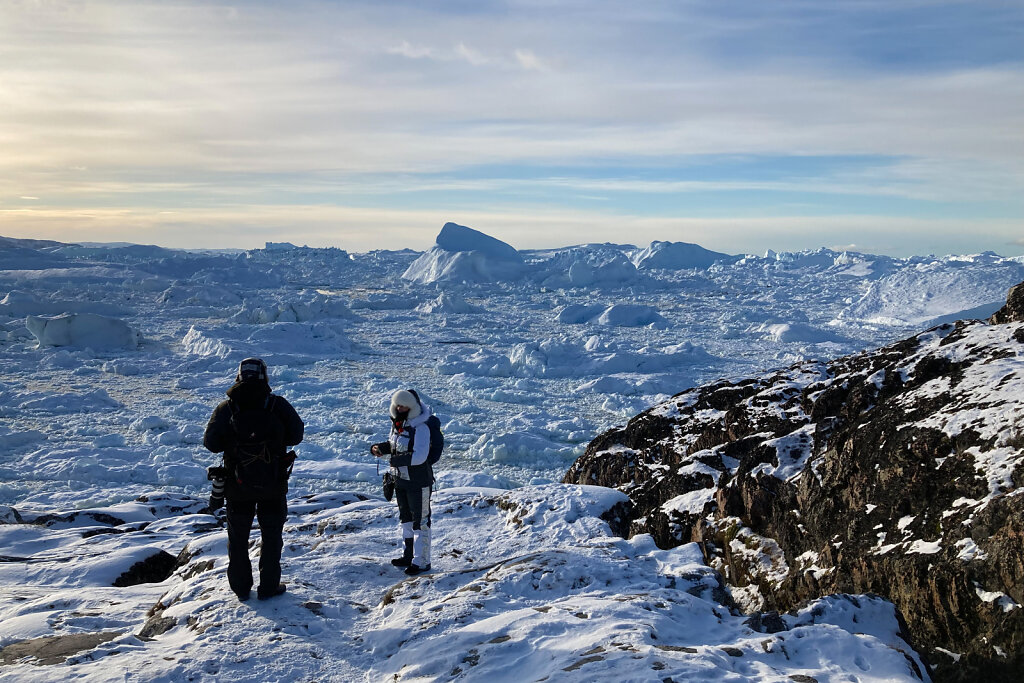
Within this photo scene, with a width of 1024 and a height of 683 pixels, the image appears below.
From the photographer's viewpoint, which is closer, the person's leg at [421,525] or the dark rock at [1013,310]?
the person's leg at [421,525]

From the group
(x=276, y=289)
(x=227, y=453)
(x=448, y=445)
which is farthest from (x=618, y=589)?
(x=276, y=289)

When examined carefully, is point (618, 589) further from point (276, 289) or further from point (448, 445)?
point (276, 289)

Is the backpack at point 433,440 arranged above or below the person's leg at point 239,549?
above

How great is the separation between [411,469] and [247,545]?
1357 millimetres

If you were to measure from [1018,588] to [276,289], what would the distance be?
292 ft

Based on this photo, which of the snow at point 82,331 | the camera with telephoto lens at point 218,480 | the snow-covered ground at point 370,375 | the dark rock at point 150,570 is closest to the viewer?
the camera with telephoto lens at point 218,480

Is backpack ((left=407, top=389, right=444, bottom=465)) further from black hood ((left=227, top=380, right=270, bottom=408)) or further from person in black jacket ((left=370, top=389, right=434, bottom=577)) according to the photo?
black hood ((left=227, top=380, right=270, bottom=408))

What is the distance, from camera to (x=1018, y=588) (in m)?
4.44

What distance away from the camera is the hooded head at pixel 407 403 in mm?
5652

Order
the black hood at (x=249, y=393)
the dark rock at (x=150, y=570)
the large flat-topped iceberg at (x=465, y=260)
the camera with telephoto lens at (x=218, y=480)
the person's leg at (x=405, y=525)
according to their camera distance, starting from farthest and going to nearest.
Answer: the large flat-topped iceberg at (x=465, y=260), the dark rock at (x=150, y=570), the person's leg at (x=405, y=525), the camera with telephoto lens at (x=218, y=480), the black hood at (x=249, y=393)

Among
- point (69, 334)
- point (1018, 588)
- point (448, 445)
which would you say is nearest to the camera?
point (1018, 588)

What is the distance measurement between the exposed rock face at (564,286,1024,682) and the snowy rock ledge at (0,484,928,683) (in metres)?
0.58

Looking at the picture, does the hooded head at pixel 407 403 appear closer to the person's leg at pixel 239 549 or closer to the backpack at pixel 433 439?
the backpack at pixel 433 439

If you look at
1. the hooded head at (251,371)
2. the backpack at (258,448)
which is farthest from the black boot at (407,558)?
the hooded head at (251,371)
